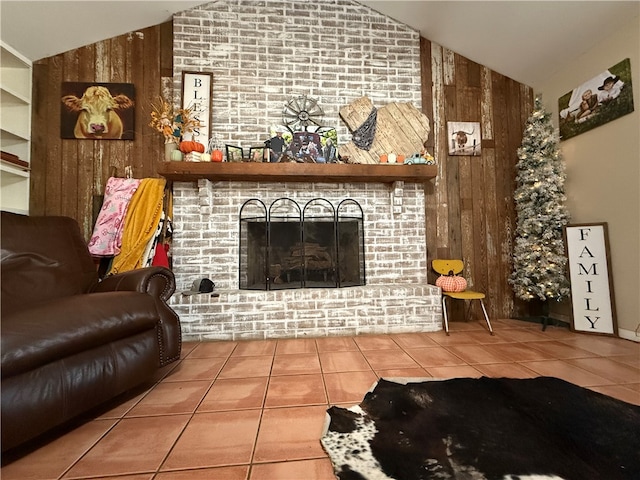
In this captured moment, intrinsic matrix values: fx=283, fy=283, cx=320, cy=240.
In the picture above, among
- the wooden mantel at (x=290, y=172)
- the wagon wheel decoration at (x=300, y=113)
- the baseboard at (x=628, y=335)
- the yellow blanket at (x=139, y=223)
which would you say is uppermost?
the wagon wheel decoration at (x=300, y=113)

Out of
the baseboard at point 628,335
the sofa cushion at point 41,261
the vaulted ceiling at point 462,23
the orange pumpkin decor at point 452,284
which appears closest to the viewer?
the sofa cushion at point 41,261

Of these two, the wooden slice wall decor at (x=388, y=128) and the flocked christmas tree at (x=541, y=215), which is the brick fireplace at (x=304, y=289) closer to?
the wooden slice wall decor at (x=388, y=128)

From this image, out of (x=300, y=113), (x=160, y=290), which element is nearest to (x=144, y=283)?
(x=160, y=290)

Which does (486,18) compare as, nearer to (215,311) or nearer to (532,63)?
(532,63)

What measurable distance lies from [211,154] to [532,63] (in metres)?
3.45

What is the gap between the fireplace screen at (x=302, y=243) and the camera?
9.20 ft

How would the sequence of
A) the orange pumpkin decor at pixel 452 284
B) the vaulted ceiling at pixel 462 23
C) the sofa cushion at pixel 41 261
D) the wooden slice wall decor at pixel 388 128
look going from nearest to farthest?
the sofa cushion at pixel 41 261
the vaulted ceiling at pixel 462 23
the orange pumpkin decor at pixel 452 284
the wooden slice wall decor at pixel 388 128

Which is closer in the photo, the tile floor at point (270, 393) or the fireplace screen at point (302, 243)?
the tile floor at point (270, 393)

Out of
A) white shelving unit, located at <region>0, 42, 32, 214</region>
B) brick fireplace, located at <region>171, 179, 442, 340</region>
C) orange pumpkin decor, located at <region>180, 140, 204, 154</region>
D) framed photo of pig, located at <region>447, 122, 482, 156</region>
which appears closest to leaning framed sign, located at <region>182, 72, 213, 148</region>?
orange pumpkin decor, located at <region>180, 140, 204, 154</region>

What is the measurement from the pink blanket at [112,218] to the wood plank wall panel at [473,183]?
3031 millimetres

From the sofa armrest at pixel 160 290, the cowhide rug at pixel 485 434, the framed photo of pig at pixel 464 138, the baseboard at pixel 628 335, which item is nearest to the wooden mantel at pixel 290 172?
the framed photo of pig at pixel 464 138

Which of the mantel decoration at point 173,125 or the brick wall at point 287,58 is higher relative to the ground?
the brick wall at point 287,58

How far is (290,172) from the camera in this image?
8.39ft

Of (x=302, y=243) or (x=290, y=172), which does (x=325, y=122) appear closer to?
(x=290, y=172)
